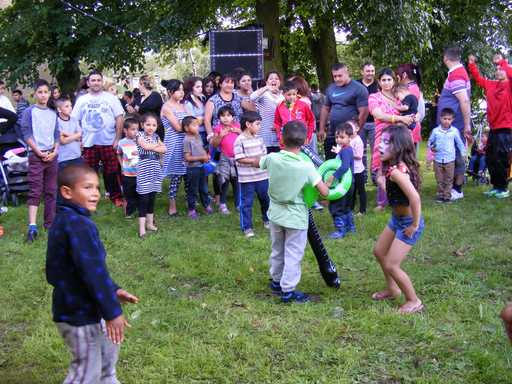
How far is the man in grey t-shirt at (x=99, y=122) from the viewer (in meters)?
8.36

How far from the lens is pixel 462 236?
7.03 metres

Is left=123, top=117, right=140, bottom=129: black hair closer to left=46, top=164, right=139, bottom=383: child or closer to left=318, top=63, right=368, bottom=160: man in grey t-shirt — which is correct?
left=318, top=63, right=368, bottom=160: man in grey t-shirt

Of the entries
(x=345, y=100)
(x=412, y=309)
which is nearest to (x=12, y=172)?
(x=345, y=100)

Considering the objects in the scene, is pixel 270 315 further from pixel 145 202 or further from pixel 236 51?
pixel 236 51

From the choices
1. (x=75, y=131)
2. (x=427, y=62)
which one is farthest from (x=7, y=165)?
(x=427, y=62)

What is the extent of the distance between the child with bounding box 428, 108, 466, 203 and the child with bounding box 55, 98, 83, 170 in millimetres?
4999

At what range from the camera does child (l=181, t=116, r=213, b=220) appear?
8.24m

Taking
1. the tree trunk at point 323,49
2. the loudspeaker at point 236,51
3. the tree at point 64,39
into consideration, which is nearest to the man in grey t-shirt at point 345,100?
the loudspeaker at point 236,51

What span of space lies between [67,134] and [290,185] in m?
4.10

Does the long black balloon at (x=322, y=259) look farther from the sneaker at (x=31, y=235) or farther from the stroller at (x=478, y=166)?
the stroller at (x=478, y=166)

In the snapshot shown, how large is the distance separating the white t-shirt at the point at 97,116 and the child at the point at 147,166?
114cm

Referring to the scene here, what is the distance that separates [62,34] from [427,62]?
10.7 metres

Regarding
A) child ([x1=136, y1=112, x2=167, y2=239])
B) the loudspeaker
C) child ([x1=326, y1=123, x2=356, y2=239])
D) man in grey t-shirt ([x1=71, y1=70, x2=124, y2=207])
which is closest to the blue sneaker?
child ([x1=326, y1=123, x2=356, y2=239])

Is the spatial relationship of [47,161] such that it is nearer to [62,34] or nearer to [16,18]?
[62,34]
